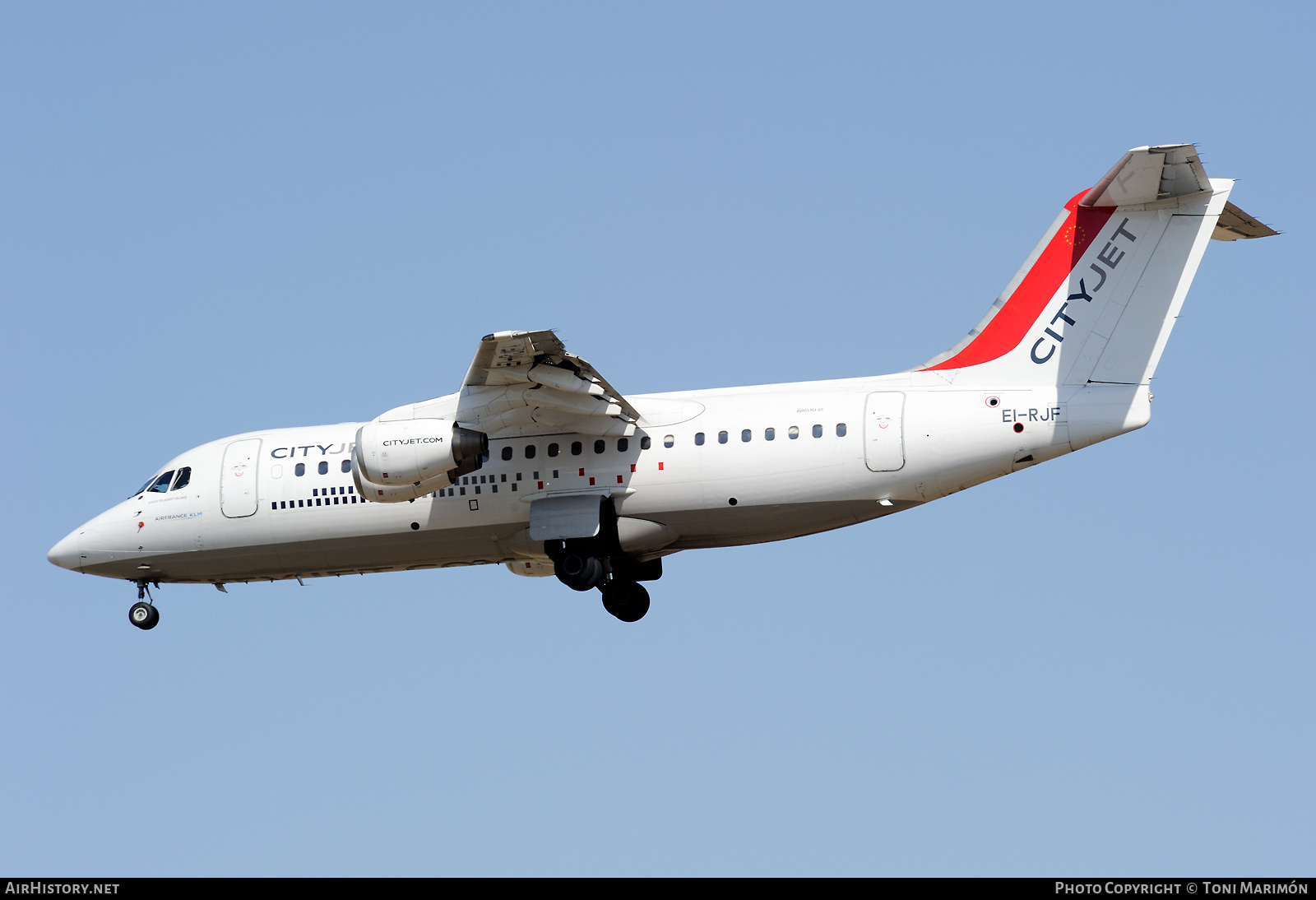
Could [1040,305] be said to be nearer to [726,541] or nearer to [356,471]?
[726,541]

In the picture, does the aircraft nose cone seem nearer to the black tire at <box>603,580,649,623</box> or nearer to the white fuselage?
the white fuselage

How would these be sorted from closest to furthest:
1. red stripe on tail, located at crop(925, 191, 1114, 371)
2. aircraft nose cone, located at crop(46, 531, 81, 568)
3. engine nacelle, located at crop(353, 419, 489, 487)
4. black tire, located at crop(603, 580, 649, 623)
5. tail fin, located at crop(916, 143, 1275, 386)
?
Result: 1. tail fin, located at crop(916, 143, 1275, 386)
2. engine nacelle, located at crop(353, 419, 489, 487)
3. red stripe on tail, located at crop(925, 191, 1114, 371)
4. black tire, located at crop(603, 580, 649, 623)
5. aircraft nose cone, located at crop(46, 531, 81, 568)

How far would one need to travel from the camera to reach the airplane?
676 inches

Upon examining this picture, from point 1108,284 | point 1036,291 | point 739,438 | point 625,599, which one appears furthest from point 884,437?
point 625,599

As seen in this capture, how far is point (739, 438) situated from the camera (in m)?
18.0

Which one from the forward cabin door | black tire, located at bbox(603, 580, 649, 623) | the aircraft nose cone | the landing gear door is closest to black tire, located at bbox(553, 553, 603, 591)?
black tire, located at bbox(603, 580, 649, 623)

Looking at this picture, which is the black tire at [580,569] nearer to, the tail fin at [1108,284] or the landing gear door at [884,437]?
the landing gear door at [884,437]

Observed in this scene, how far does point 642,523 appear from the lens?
60.0 ft

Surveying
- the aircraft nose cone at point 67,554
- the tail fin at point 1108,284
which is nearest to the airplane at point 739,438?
the tail fin at point 1108,284

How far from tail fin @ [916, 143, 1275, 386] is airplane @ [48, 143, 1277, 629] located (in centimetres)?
2

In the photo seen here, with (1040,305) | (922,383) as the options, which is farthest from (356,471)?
(1040,305)
